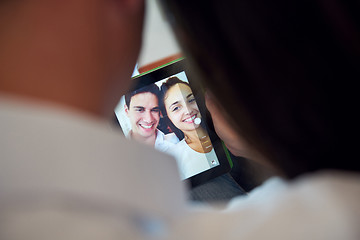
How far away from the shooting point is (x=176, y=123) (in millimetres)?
732

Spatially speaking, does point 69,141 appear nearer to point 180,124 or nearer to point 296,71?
point 296,71

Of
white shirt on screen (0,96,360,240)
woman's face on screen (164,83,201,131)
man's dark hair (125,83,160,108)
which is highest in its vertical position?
man's dark hair (125,83,160,108)

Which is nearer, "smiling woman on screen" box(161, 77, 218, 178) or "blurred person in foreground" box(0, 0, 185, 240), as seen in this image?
"blurred person in foreground" box(0, 0, 185, 240)

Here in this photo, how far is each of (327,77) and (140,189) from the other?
0.16 meters

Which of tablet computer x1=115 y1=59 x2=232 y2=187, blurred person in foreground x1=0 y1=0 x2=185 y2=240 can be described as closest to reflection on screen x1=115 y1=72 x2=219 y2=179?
tablet computer x1=115 y1=59 x2=232 y2=187

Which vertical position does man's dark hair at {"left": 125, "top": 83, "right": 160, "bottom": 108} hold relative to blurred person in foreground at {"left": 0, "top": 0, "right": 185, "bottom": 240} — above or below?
above

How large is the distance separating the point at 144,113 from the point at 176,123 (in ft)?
0.20

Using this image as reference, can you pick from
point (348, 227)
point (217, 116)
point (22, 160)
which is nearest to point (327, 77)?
point (348, 227)

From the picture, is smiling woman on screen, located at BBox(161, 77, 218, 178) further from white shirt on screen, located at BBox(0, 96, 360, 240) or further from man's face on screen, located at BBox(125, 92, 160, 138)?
white shirt on screen, located at BBox(0, 96, 360, 240)

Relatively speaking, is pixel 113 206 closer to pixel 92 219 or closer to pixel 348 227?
pixel 92 219

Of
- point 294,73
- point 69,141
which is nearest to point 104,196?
point 69,141

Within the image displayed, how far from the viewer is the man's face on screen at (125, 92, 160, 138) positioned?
737mm

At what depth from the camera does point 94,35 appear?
31 cm

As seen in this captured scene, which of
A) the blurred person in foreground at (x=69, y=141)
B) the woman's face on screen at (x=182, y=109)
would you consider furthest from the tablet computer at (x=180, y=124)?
the blurred person in foreground at (x=69, y=141)
